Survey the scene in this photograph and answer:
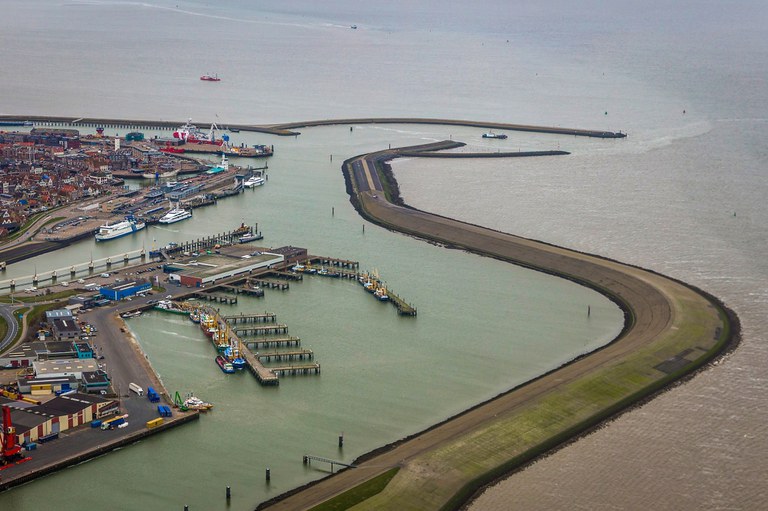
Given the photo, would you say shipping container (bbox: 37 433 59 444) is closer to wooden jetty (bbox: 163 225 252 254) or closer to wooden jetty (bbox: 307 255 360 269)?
wooden jetty (bbox: 307 255 360 269)

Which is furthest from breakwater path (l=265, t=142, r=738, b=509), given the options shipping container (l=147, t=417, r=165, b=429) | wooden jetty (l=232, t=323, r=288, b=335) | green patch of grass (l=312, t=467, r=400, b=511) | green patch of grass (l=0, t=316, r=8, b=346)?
green patch of grass (l=0, t=316, r=8, b=346)

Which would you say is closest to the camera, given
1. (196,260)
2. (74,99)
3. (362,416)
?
(362,416)

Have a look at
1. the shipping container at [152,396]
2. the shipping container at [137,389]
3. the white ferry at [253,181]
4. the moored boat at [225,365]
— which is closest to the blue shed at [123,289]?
the moored boat at [225,365]

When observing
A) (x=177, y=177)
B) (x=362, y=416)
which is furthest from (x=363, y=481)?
(x=177, y=177)

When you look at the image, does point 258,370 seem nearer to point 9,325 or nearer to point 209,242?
point 9,325

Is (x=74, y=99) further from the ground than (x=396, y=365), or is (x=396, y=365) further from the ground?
(x=74, y=99)

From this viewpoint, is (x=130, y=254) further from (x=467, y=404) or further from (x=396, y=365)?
(x=467, y=404)

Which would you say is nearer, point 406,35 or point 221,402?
point 221,402
